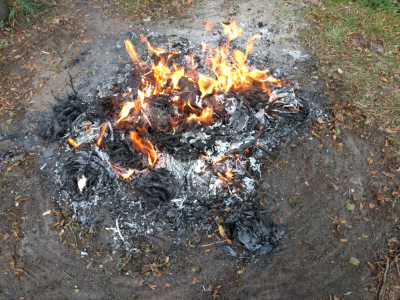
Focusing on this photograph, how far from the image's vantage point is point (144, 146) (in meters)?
4.66

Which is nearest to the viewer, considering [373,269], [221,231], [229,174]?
[373,269]

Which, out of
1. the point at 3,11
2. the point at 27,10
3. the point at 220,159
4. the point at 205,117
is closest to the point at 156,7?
the point at 27,10

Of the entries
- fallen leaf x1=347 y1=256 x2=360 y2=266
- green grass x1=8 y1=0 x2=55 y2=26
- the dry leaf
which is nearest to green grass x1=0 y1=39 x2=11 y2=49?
green grass x1=8 y1=0 x2=55 y2=26

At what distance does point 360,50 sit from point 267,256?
5921mm

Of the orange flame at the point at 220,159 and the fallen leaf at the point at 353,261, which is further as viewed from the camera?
the orange flame at the point at 220,159

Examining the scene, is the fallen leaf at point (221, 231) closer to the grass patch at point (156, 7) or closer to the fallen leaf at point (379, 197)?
the fallen leaf at point (379, 197)

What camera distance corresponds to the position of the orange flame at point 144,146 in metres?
4.63

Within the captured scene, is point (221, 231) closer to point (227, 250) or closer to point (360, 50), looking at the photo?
point (227, 250)

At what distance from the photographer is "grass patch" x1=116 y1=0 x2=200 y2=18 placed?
297 inches

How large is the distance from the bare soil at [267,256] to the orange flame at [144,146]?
4.81 feet

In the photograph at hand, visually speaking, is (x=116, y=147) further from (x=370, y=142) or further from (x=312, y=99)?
(x=370, y=142)

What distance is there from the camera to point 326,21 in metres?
7.21

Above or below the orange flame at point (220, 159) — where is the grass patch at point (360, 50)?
above

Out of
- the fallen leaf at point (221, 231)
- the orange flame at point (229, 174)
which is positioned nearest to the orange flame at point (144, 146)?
the orange flame at point (229, 174)
